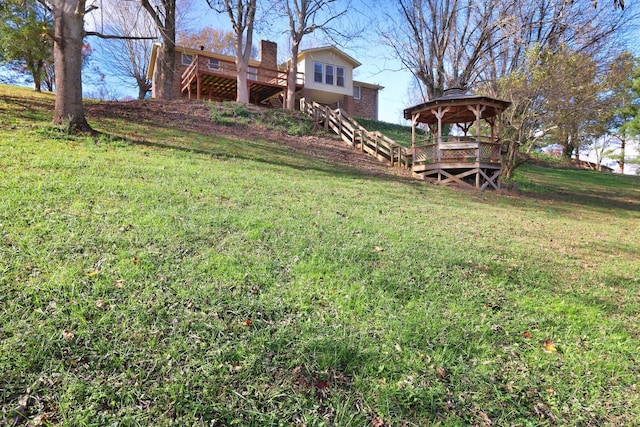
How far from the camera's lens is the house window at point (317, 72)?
25.8m

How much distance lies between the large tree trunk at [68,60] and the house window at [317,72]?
718 inches

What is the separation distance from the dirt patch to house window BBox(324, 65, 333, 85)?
35.8 feet

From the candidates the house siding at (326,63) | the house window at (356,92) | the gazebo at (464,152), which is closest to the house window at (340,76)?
Answer: the house siding at (326,63)

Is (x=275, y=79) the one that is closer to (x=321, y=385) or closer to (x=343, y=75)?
(x=343, y=75)

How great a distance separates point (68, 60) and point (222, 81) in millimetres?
13132

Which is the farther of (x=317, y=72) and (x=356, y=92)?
(x=356, y=92)

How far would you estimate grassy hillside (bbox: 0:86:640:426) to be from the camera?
239cm

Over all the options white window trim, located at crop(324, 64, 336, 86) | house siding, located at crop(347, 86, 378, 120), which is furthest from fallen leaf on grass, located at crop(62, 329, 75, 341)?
house siding, located at crop(347, 86, 378, 120)

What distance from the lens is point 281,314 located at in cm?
318

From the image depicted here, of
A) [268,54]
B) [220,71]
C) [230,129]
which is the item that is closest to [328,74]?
[268,54]

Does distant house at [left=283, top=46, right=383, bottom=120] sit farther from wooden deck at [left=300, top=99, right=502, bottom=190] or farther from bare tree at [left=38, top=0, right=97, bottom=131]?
bare tree at [left=38, top=0, right=97, bottom=131]

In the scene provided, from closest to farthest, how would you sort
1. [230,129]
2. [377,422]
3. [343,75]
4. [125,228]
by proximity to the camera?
[377,422]
[125,228]
[230,129]
[343,75]

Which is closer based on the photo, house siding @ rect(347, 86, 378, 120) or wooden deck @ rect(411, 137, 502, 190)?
wooden deck @ rect(411, 137, 502, 190)

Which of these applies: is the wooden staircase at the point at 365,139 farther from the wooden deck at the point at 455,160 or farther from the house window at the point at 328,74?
the house window at the point at 328,74
